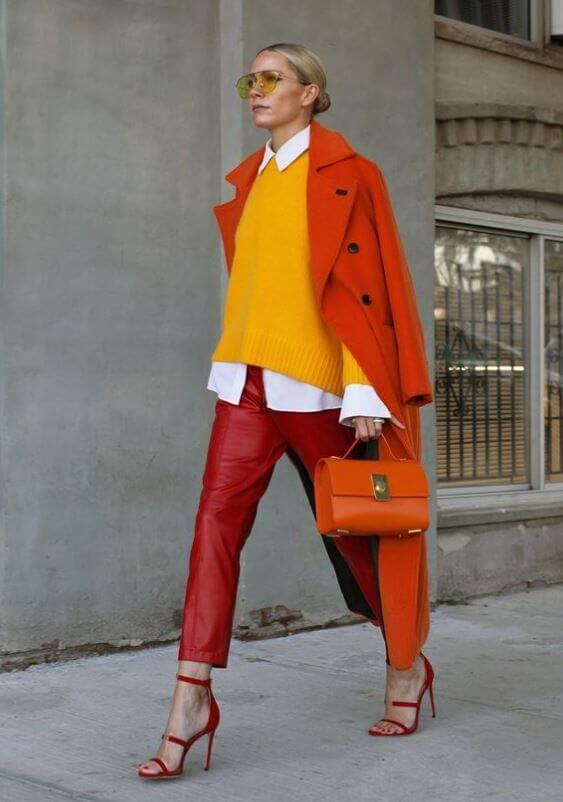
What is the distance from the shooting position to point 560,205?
8.06 m

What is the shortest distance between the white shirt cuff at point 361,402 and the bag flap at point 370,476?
0.46 feet

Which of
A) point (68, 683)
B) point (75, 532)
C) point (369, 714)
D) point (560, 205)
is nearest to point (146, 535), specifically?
point (75, 532)

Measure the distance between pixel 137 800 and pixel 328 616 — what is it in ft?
8.97

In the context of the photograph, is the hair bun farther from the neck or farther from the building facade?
the building facade

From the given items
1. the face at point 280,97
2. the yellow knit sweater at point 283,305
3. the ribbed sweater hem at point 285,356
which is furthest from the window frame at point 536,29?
the ribbed sweater hem at point 285,356

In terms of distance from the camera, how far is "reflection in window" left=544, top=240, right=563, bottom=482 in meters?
8.22

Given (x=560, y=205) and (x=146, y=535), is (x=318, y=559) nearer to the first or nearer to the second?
(x=146, y=535)

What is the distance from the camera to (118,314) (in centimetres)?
568

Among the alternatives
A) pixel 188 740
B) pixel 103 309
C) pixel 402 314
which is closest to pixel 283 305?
pixel 402 314

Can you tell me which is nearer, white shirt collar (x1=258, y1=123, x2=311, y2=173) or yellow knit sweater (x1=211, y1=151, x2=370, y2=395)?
yellow knit sweater (x1=211, y1=151, x2=370, y2=395)

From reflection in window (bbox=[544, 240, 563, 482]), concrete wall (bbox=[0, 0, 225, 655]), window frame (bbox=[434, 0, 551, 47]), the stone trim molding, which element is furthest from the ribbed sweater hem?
reflection in window (bbox=[544, 240, 563, 482])

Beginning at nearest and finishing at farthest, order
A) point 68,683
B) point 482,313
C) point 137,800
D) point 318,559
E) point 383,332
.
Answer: point 137,800 → point 383,332 → point 68,683 → point 318,559 → point 482,313

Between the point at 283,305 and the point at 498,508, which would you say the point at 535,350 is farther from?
the point at 283,305

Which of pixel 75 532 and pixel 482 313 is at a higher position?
pixel 482 313
